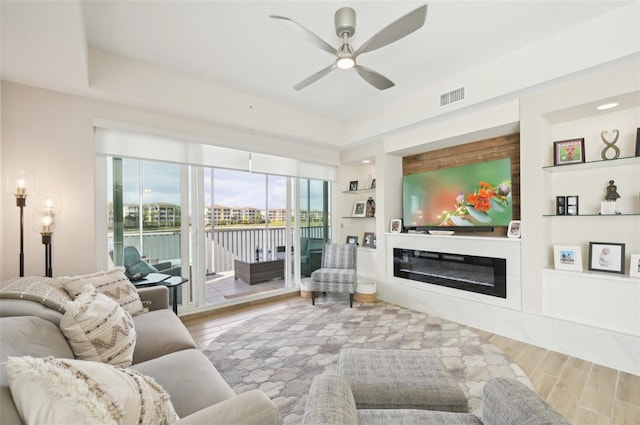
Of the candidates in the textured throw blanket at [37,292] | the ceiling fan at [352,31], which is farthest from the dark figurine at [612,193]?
the textured throw blanket at [37,292]

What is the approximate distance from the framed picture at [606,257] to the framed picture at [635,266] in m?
0.07

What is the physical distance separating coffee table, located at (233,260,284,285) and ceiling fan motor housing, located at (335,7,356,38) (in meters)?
3.59

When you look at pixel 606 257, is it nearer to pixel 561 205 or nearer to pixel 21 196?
pixel 561 205

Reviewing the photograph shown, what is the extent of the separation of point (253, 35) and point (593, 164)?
10.6ft

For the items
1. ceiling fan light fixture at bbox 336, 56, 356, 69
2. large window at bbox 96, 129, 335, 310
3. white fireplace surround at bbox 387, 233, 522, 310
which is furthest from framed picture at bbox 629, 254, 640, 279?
large window at bbox 96, 129, 335, 310

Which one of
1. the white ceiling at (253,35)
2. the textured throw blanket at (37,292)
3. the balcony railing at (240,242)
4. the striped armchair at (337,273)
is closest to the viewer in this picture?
the textured throw blanket at (37,292)

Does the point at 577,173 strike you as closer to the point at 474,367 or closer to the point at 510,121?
the point at 510,121

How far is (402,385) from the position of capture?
1419 mm

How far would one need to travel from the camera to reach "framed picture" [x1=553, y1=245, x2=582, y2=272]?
2578 millimetres

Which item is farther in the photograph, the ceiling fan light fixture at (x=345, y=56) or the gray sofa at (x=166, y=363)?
the ceiling fan light fixture at (x=345, y=56)

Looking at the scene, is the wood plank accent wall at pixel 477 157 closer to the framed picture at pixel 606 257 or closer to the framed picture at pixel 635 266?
the framed picture at pixel 606 257

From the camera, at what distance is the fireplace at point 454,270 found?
3053mm

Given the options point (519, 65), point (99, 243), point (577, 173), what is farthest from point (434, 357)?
point (99, 243)

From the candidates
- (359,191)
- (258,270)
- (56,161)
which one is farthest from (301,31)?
(258,270)
